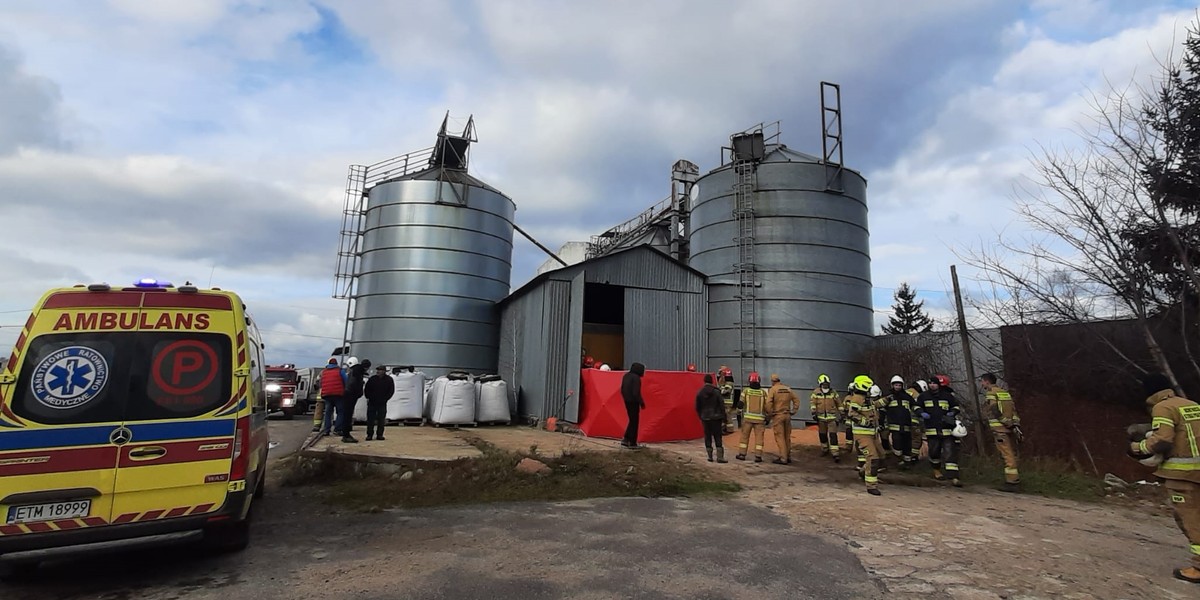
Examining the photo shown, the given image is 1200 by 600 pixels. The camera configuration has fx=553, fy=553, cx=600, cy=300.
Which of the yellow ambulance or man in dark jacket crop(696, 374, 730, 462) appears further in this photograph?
man in dark jacket crop(696, 374, 730, 462)

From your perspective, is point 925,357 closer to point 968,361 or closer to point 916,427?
point 968,361

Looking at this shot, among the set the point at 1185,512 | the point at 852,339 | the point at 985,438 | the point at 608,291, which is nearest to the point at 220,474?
the point at 1185,512

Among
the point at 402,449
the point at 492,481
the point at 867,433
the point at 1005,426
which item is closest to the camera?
the point at 492,481

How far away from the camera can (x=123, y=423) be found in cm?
430

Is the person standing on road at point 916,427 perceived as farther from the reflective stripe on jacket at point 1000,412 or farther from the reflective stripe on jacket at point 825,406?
the reflective stripe on jacket at point 825,406

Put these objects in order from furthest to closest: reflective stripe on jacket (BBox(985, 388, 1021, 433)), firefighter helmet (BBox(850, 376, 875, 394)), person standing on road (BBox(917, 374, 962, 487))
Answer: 1. firefighter helmet (BBox(850, 376, 875, 394))
2. person standing on road (BBox(917, 374, 962, 487))
3. reflective stripe on jacket (BBox(985, 388, 1021, 433))

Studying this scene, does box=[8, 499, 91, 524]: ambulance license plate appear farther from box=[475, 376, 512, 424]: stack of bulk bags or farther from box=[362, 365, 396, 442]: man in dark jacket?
box=[475, 376, 512, 424]: stack of bulk bags

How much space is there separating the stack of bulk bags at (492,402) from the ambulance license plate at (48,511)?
1196 cm

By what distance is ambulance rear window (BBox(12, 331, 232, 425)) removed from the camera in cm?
421

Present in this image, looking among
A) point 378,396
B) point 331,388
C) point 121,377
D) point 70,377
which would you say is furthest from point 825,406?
point 70,377

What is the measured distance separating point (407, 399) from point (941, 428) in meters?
13.1

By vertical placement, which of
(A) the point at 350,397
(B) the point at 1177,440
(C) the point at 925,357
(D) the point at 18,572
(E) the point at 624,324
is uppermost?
(E) the point at 624,324

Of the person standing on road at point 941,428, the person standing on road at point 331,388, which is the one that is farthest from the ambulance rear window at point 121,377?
the person standing on road at point 941,428

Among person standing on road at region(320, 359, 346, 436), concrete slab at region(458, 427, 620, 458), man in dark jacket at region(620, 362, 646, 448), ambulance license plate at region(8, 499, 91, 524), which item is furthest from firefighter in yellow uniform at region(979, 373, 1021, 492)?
person standing on road at region(320, 359, 346, 436)
